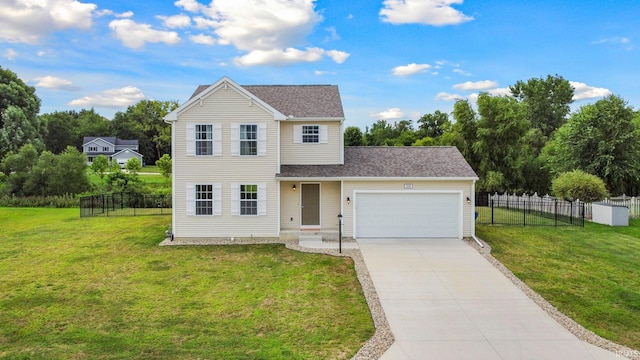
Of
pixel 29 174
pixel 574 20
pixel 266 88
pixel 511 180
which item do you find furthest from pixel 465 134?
pixel 29 174

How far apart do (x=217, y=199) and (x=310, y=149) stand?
174 inches

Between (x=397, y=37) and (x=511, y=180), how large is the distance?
56.7 ft

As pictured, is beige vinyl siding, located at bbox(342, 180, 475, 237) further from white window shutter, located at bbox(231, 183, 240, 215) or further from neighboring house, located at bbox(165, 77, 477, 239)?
white window shutter, located at bbox(231, 183, 240, 215)

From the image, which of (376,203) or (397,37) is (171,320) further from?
(397,37)

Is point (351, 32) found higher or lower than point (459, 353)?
higher

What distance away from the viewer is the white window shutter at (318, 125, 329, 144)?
17.2m

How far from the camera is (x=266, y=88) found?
64.7 ft

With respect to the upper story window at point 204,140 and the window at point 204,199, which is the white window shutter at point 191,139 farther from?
the window at point 204,199

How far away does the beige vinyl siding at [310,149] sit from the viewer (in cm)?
1719

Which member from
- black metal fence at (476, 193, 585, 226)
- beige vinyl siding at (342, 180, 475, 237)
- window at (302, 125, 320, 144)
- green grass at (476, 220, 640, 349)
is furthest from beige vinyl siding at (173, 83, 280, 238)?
black metal fence at (476, 193, 585, 226)

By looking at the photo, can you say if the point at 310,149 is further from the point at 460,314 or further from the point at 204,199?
the point at 460,314

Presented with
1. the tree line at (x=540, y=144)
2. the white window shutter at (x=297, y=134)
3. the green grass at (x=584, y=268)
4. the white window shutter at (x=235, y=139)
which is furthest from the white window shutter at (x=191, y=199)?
the tree line at (x=540, y=144)

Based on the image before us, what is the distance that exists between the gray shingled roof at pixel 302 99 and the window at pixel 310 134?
1.71 ft

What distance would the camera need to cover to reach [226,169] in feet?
52.8
